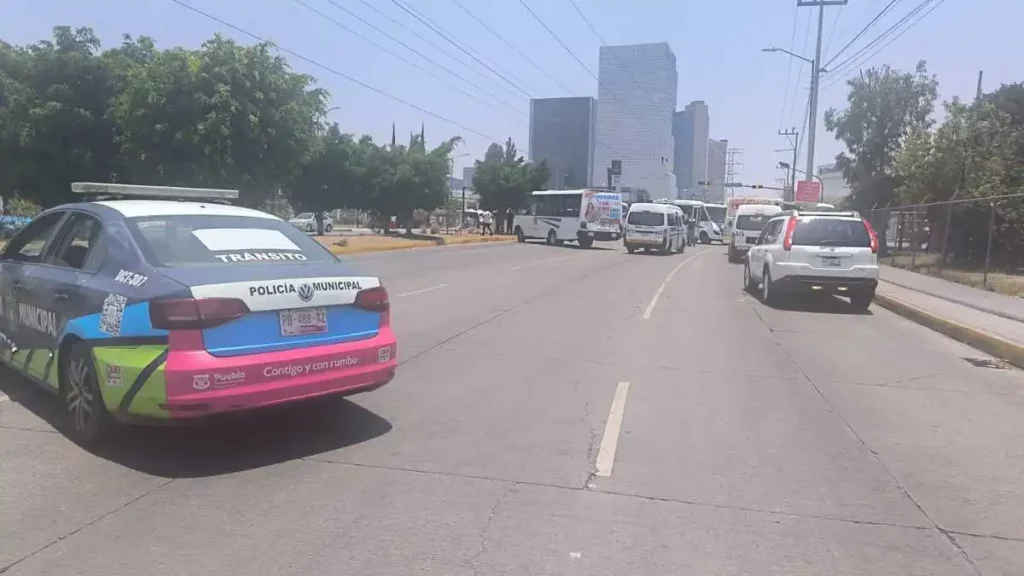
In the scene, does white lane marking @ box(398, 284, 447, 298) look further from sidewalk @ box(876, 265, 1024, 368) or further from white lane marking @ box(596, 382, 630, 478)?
sidewalk @ box(876, 265, 1024, 368)

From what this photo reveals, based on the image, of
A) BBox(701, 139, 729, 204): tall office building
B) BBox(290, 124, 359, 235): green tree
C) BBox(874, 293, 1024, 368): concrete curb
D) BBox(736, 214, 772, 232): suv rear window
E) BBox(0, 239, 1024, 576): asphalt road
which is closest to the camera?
BBox(0, 239, 1024, 576): asphalt road

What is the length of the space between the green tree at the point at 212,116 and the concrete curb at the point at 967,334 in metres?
17.5

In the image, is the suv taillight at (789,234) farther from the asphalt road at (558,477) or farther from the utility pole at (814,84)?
the utility pole at (814,84)

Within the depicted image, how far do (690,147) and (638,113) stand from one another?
1715 inches

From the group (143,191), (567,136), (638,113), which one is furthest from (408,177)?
(567,136)

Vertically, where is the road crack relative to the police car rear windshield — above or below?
below

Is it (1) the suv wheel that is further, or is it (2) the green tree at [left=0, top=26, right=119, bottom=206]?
(2) the green tree at [left=0, top=26, right=119, bottom=206]

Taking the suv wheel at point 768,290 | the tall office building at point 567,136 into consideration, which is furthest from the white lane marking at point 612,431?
the tall office building at point 567,136

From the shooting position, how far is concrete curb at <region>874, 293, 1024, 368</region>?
10242mm

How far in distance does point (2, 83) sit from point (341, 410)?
27350mm

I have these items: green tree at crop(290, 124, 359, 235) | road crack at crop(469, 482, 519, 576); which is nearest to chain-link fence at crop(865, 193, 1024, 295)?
road crack at crop(469, 482, 519, 576)

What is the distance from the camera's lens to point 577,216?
41.8m

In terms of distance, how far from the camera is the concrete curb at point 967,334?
1024 cm

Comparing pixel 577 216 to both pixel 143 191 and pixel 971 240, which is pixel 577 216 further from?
pixel 143 191
